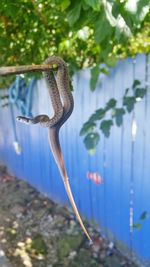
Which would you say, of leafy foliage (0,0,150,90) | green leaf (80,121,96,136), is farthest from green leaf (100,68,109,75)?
green leaf (80,121,96,136)

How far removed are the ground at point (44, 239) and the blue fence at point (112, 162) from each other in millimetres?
127

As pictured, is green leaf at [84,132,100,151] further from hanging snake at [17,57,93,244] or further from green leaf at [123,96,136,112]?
hanging snake at [17,57,93,244]

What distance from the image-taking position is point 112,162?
118 inches

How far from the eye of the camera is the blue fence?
263 cm

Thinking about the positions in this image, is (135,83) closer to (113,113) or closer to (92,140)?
(113,113)

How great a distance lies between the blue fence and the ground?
0.42 feet

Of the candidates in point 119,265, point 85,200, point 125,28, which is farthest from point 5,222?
point 125,28

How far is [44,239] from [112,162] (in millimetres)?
937

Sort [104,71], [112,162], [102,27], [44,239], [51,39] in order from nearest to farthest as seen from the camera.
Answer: [102,27] < [104,71] < [51,39] < [112,162] < [44,239]

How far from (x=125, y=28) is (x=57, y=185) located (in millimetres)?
2809

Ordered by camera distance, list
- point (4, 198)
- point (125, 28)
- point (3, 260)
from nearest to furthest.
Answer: point (125, 28), point (3, 260), point (4, 198)

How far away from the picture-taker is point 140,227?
2.81m

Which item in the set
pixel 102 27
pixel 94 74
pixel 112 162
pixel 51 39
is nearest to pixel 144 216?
pixel 112 162

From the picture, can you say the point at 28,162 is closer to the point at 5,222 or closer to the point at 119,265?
the point at 5,222
